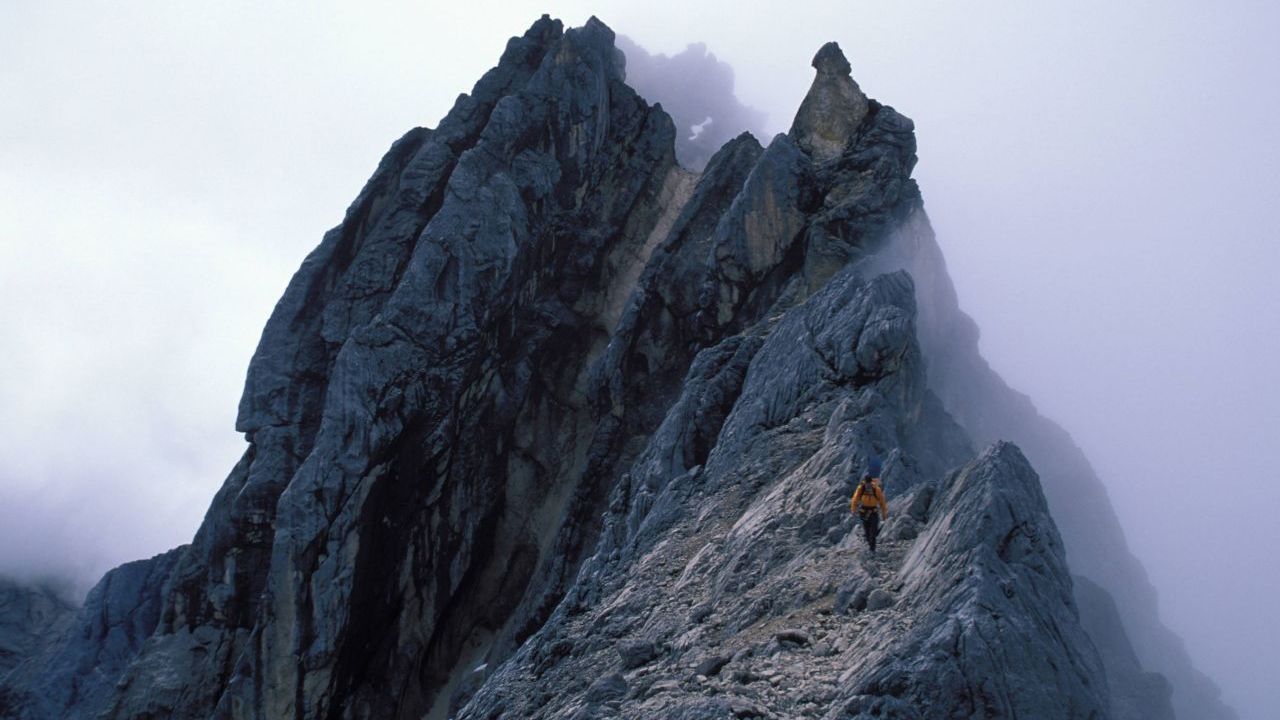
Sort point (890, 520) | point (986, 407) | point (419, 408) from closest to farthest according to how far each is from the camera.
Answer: point (890, 520), point (419, 408), point (986, 407)

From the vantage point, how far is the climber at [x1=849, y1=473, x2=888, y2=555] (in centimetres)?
2225

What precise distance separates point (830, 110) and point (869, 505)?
129 ft

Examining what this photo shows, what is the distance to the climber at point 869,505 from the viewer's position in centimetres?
2225

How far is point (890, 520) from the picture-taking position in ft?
75.9

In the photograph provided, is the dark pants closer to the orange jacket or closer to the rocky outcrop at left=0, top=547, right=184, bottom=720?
the orange jacket

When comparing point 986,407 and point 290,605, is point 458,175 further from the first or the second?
point 986,407

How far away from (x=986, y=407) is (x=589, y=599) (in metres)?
54.3

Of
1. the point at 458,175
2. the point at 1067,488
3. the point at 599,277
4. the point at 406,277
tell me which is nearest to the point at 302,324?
the point at 406,277

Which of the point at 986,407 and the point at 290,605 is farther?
the point at 986,407

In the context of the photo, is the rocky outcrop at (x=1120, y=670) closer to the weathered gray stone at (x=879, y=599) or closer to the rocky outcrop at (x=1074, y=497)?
the rocky outcrop at (x=1074, y=497)

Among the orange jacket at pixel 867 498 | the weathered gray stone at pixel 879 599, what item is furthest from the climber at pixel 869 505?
the weathered gray stone at pixel 879 599

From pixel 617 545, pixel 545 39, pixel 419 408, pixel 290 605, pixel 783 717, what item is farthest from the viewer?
pixel 545 39

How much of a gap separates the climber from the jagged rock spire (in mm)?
36024

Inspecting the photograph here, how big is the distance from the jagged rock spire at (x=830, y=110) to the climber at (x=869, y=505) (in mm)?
36024
